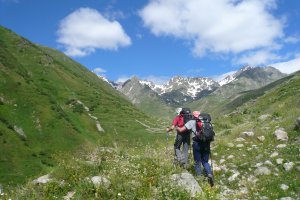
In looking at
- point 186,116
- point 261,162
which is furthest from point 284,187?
point 186,116

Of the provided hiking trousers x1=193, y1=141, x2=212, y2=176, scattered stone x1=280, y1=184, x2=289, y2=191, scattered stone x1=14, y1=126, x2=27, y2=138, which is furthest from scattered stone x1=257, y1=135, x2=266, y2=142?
scattered stone x1=14, y1=126, x2=27, y2=138

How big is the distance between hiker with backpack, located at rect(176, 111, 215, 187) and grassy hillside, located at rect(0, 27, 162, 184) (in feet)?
128

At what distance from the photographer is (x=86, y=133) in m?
115

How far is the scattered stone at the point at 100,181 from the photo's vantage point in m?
12.2

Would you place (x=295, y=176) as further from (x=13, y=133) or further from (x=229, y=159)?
(x=13, y=133)

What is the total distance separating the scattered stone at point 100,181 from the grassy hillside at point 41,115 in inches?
1603

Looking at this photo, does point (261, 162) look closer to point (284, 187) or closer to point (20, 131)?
point (284, 187)

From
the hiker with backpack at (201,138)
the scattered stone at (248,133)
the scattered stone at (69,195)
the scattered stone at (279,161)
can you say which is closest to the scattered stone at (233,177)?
the hiker with backpack at (201,138)

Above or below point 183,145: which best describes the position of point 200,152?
below

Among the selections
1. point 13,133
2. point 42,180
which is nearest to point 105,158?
point 42,180

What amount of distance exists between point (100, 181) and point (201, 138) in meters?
4.52

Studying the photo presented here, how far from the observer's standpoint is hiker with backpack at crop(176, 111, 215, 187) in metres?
15.1

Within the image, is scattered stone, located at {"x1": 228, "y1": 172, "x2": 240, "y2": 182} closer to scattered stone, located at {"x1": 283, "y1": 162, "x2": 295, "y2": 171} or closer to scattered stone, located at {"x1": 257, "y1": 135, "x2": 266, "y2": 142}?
scattered stone, located at {"x1": 283, "y1": 162, "x2": 295, "y2": 171}

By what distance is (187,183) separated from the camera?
482 inches
